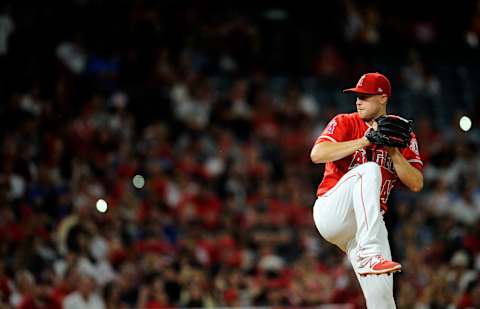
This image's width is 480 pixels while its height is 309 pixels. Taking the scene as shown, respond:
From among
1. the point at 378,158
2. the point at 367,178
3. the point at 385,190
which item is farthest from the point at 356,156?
the point at 367,178

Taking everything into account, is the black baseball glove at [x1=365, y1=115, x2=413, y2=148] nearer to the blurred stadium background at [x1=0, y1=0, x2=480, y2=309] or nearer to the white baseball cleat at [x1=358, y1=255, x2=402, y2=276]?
the white baseball cleat at [x1=358, y1=255, x2=402, y2=276]

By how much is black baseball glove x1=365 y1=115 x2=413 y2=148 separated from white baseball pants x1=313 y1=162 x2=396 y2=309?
0.20m

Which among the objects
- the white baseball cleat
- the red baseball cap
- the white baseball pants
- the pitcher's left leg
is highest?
the red baseball cap

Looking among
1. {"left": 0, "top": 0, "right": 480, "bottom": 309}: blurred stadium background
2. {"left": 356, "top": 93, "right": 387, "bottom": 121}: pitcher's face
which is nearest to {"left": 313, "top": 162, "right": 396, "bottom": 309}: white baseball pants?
{"left": 356, "top": 93, "right": 387, "bottom": 121}: pitcher's face

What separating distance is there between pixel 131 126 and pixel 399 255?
4.00 meters

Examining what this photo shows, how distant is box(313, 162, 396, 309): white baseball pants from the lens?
601 centimetres

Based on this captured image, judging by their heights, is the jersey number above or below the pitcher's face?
below

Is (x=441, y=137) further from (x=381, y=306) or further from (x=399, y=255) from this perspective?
→ (x=381, y=306)

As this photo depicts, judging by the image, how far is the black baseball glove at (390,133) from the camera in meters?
6.01

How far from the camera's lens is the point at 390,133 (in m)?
6.03

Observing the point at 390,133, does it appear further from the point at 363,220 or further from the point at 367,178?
the point at 363,220

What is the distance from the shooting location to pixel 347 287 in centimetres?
1062

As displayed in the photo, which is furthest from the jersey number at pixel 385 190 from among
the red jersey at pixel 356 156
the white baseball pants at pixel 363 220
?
the white baseball pants at pixel 363 220

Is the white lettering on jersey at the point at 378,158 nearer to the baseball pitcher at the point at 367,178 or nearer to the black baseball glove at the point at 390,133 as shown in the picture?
the baseball pitcher at the point at 367,178
